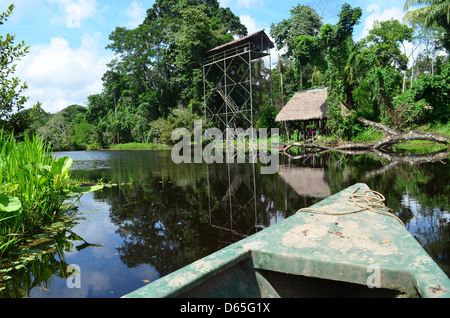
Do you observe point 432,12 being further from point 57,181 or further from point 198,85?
point 57,181

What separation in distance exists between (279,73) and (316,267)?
29.7m

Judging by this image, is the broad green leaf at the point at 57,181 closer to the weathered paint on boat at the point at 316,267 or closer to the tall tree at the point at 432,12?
the weathered paint on boat at the point at 316,267

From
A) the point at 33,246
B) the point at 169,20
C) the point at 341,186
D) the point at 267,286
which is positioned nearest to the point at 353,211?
the point at 267,286

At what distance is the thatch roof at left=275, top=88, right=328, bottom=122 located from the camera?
1981 centimetres

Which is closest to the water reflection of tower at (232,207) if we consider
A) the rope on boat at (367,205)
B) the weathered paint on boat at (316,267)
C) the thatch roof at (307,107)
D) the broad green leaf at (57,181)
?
the rope on boat at (367,205)

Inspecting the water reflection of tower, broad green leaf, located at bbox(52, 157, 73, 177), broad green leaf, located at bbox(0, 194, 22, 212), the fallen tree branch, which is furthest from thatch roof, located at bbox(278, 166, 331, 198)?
the fallen tree branch

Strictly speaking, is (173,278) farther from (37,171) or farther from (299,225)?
(37,171)

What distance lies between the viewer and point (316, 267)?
1.46 meters

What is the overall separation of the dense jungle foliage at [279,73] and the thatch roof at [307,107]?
4.04 ft

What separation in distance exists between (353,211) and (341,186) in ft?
13.6

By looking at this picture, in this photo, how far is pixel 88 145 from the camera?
37250mm

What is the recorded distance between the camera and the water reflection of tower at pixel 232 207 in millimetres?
3689

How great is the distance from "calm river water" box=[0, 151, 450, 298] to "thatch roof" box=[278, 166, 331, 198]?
0.07 ft

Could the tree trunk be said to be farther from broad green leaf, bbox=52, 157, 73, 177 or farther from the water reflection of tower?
broad green leaf, bbox=52, 157, 73, 177
